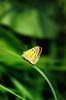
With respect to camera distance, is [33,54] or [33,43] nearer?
[33,54]

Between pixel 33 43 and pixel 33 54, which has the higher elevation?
pixel 33 43

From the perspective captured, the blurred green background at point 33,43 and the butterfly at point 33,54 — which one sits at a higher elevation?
the blurred green background at point 33,43

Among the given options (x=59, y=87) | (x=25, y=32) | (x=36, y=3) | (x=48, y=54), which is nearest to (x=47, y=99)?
(x=59, y=87)

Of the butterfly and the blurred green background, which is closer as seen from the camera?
the butterfly

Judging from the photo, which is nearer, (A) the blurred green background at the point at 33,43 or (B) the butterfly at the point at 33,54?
(B) the butterfly at the point at 33,54

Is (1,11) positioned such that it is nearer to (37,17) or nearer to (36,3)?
(37,17)

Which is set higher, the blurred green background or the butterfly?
the blurred green background

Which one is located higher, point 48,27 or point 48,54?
point 48,27

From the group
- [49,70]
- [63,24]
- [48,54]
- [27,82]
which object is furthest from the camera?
[63,24]
